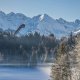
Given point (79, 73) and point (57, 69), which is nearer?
point (79, 73)

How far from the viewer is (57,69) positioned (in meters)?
37.4

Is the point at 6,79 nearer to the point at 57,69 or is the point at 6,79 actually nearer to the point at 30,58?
Result: the point at 57,69

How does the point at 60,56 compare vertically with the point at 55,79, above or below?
above

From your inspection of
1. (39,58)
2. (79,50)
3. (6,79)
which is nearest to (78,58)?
(79,50)

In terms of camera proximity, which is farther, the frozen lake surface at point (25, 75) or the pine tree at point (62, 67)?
the frozen lake surface at point (25, 75)

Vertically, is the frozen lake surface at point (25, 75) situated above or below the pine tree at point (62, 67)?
below

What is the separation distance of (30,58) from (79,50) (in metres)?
161

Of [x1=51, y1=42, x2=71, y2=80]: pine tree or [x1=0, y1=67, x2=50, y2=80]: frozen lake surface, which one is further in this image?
[x1=0, y1=67, x2=50, y2=80]: frozen lake surface

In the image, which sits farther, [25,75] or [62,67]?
[25,75]

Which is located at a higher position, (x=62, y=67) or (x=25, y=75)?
(x=62, y=67)

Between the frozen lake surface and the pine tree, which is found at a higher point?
the pine tree

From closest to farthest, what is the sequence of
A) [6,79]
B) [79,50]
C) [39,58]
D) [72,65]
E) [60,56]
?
[79,50] → [60,56] → [72,65] → [6,79] → [39,58]

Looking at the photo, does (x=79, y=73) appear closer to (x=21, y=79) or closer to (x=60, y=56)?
Result: (x=60, y=56)

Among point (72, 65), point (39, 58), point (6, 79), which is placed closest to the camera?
point (72, 65)
